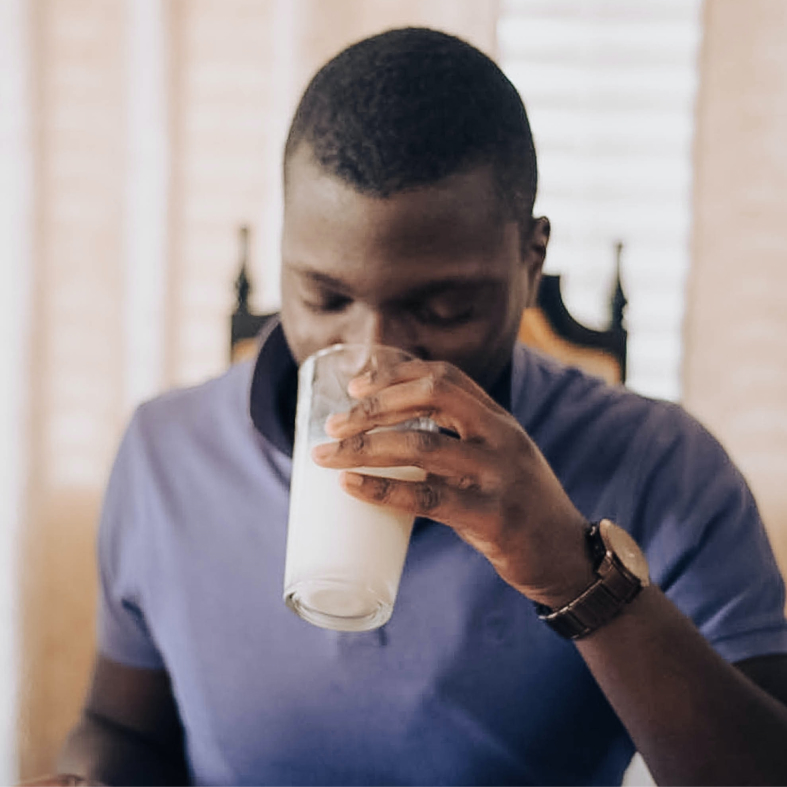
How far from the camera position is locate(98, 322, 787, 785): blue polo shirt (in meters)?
0.77

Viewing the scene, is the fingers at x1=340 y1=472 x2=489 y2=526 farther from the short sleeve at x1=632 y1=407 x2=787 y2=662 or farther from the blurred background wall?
the blurred background wall

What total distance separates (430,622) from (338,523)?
27 cm

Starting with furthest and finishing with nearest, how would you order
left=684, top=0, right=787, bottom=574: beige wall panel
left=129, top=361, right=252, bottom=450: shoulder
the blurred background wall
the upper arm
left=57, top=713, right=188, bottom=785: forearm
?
1. left=684, top=0, right=787, bottom=574: beige wall panel
2. the blurred background wall
3. left=129, top=361, right=252, bottom=450: shoulder
4. left=57, top=713, right=188, bottom=785: forearm
5. the upper arm

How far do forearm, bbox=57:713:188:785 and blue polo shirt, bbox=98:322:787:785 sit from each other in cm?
5

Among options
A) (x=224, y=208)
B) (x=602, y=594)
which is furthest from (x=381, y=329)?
(x=224, y=208)

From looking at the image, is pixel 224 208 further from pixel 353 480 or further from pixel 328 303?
pixel 353 480

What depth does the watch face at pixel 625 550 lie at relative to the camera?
1.95 feet

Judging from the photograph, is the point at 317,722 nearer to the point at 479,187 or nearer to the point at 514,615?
the point at 514,615

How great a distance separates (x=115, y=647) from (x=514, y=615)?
46 cm

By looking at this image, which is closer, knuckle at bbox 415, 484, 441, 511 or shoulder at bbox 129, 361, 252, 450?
knuckle at bbox 415, 484, 441, 511

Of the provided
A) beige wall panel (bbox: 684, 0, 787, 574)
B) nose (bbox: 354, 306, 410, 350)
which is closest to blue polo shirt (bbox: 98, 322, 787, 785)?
nose (bbox: 354, 306, 410, 350)

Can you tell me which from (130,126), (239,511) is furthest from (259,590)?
(130,126)

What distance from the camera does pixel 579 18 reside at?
1894mm

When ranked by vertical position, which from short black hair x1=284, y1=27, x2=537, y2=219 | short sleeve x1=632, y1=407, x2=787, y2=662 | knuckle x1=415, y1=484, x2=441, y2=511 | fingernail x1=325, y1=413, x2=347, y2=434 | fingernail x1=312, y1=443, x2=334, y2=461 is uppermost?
short black hair x1=284, y1=27, x2=537, y2=219
